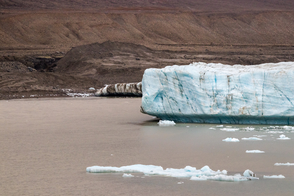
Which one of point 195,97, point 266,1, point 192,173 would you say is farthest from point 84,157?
point 266,1

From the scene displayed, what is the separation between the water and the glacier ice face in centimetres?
33

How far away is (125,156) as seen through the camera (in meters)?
6.06

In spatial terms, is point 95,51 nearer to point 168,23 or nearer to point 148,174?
point 168,23

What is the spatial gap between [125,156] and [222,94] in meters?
3.25

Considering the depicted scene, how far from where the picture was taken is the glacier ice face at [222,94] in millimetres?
8281

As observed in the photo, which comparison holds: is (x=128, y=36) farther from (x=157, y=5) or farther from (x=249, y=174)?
(x=249, y=174)

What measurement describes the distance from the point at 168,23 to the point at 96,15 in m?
9.01

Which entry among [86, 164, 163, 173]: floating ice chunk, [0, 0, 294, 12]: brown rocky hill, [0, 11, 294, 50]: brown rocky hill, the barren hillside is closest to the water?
[86, 164, 163, 173]: floating ice chunk

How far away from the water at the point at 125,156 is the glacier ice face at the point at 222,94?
329mm

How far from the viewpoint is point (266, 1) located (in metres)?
68.2

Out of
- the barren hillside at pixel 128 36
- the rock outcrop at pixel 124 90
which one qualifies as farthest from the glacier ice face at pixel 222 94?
the barren hillside at pixel 128 36

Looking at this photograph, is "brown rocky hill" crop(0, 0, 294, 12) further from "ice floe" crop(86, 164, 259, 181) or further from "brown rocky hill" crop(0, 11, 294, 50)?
"ice floe" crop(86, 164, 259, 181)

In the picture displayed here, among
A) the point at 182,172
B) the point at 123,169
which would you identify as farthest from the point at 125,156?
the point at 182,172

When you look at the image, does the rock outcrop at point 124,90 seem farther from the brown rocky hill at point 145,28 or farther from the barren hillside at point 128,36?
the brown rocky hill at point 145,28
